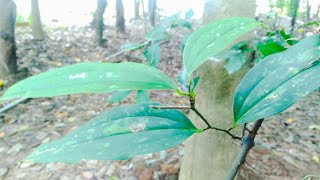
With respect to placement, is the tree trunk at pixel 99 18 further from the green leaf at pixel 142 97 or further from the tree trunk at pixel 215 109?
the green leaf at pixel 142 97

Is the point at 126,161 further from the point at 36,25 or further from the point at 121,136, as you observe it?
the point at 36,25

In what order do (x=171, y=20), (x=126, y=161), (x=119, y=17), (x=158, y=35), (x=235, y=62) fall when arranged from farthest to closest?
(x=119, y=17) < (x=126, y=161) < (x=171, y=20) < (x=158, y=35) < (x=235, y=62)

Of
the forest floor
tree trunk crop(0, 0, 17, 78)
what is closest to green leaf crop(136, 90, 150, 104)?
the forest floor

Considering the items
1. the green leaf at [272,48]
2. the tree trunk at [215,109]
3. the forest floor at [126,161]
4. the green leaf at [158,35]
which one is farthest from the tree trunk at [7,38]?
the green leaf at [272,48]

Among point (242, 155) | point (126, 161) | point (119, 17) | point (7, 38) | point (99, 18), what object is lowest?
point (119, 17)

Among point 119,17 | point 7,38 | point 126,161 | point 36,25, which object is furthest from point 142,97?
point 119,17

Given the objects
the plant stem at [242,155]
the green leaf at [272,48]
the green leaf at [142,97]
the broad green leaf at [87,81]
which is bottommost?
the green leaf at [142,97]
